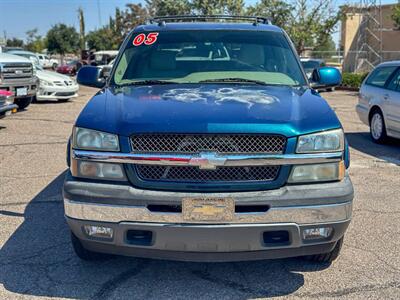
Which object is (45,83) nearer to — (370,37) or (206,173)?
(206,173)

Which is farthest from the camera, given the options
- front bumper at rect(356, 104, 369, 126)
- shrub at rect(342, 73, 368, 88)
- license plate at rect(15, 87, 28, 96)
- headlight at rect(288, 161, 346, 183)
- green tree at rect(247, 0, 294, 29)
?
green tree at rect(247, 0, 294, 29)

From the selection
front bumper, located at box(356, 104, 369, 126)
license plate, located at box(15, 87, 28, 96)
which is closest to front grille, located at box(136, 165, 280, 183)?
front bumper, located at box(356, 104, 369, 126)

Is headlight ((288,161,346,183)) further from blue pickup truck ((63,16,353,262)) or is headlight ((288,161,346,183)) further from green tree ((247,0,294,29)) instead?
green tree ((247,0,294,29))

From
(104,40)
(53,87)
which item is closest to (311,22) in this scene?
(53,87)

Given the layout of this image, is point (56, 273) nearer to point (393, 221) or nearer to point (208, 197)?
point (208, 197)

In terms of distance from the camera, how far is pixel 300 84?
4.45m

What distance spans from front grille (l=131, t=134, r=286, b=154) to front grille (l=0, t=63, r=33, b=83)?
10131mm

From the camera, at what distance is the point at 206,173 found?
3232 mm

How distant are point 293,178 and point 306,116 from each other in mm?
455

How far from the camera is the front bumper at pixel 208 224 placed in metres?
3.15

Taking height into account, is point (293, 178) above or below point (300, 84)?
below

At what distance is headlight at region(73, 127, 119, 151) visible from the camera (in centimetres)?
327

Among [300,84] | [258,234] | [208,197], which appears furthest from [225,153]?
[300,84]

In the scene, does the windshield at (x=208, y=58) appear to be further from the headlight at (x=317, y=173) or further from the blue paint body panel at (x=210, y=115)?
the headlight at (x=317, y=173)
